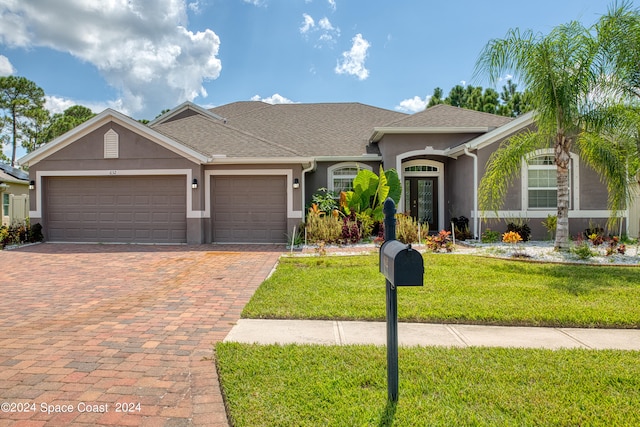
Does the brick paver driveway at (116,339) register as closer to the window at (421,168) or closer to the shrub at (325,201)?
the shrub at (325,201)

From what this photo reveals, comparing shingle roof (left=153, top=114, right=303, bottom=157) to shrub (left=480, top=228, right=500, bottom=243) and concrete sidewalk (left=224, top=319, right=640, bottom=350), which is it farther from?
concrete sidewalk (left=224, top=319, right=640, bottom=350)

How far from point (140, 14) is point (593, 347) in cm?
1421

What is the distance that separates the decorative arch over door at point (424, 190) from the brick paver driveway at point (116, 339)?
30.4ft

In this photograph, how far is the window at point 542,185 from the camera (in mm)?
13711

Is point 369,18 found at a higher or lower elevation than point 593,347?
higher

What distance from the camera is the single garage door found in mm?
13891

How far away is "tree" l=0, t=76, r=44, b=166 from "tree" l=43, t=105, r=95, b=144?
5.08ft

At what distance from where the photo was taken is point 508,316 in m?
5.26

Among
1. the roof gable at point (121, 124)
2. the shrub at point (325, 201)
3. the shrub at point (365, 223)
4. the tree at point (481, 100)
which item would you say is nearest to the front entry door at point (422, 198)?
the shrub at point (325, 201)

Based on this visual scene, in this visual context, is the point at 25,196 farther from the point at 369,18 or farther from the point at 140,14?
the point at 369,18

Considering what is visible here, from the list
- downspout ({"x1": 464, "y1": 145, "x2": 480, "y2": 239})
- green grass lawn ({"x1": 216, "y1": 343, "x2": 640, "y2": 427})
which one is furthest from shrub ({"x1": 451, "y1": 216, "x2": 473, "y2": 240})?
green grass lawn ({"x1": 216, "y1": 343, "x2": 640, "y2": 427})

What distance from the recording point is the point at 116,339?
4480 mm

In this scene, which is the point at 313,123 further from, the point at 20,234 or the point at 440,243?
the point at 20,234

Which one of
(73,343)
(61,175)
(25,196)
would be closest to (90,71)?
(25,196)
